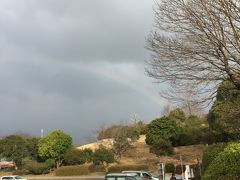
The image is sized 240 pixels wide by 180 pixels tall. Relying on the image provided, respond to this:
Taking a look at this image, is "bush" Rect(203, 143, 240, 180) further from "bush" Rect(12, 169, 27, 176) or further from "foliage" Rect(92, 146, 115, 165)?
"bush" Rect(12, 169, 27, 176)

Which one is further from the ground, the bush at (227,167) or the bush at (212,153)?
the bush at (212,153)

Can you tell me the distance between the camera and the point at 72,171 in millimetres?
56125

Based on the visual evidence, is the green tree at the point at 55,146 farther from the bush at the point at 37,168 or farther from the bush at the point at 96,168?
the bush at the point at 96,168

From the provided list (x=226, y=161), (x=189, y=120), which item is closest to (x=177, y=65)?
(x=226, y=161)

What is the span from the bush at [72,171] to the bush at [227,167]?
40770mm

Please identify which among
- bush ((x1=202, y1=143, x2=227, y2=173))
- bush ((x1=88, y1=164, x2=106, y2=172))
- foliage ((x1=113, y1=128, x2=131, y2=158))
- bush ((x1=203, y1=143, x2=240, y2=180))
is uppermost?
foliage ((x1=113, y1=128, x2=131, y2=158))

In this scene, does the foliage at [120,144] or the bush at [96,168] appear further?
the foliage at [120,144]

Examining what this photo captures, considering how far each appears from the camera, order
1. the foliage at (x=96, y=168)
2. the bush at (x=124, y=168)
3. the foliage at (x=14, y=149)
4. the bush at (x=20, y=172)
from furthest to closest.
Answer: the foliage at (x=14, y=149) → the bush at (x=20, y=172) → the foliage at (x=96, y=168) → the bush at (x=124, y=168)

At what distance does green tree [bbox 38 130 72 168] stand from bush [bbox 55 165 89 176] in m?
4.40

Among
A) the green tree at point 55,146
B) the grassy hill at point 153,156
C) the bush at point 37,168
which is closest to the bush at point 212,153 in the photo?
the grassy hill at point 153,156

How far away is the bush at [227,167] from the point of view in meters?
14.5

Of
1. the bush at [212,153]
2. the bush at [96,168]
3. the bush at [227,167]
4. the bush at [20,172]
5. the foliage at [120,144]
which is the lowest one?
the bush at [227,167]

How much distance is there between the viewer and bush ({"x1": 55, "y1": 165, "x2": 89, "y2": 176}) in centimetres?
5522

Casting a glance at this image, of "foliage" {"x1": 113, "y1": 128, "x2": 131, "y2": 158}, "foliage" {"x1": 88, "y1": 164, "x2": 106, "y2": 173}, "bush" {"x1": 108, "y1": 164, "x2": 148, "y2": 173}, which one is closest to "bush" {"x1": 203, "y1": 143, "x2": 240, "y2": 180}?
"bush" {"x1": 108, "y1": 164, "x2": 148, "y2": 173}
